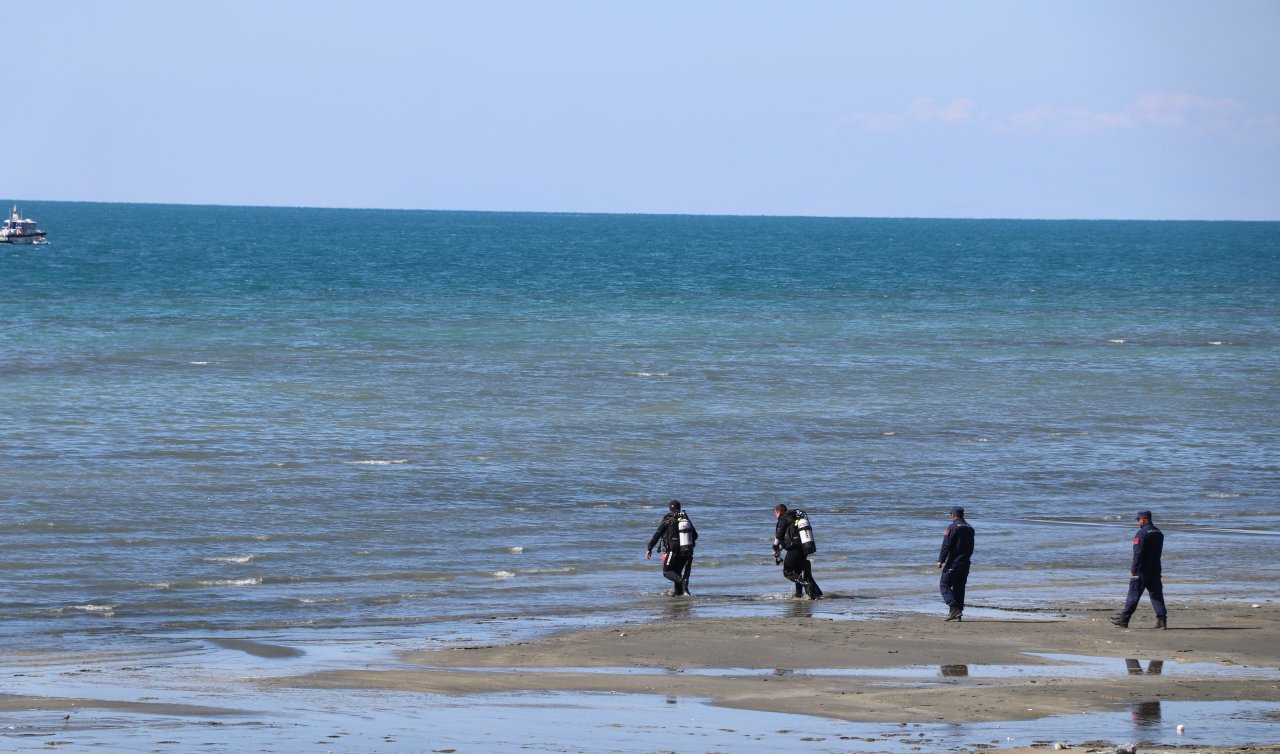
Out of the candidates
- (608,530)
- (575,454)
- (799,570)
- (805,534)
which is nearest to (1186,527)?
(799,570)

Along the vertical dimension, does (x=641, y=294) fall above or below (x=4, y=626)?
above

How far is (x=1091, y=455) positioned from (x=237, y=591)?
18326 millimetres

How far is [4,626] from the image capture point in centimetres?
1711

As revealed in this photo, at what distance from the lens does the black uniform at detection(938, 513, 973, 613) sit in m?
17.0

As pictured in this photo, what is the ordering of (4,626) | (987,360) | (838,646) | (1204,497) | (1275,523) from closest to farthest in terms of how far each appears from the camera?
1. (838,646)
2. (4,626)
3. (1275,523)
4. (1204,497)
5. (987,360)

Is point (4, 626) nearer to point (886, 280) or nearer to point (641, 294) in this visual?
point (641, 294)

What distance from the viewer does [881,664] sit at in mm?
14734

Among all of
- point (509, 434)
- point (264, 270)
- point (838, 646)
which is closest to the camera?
point (838, 646)

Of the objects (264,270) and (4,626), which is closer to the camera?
(4,626)

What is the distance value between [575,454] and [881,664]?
1626 centimetres

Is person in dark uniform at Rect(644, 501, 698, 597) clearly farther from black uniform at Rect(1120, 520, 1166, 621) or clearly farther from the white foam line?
the white foam line

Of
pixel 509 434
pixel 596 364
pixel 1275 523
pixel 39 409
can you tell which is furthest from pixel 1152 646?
pixel 596 364

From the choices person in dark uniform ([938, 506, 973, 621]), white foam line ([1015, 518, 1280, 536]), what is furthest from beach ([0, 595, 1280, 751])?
white foam line ([1015, 518, 1280, 536])

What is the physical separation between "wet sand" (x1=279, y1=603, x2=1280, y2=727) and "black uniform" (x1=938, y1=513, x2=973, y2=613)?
30cm
